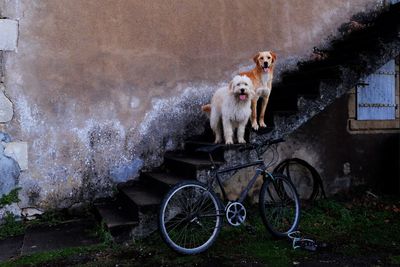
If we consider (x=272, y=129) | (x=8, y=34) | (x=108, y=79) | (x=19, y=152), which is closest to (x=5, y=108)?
(x=19, y=152)

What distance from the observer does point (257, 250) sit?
4406mm

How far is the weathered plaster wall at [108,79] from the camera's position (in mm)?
5633

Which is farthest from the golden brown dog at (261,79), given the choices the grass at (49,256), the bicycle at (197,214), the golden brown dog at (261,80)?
the grass at (49,256)

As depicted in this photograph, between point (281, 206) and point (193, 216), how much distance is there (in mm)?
1377

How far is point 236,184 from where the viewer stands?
21.0 feet

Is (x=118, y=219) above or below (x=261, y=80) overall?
below

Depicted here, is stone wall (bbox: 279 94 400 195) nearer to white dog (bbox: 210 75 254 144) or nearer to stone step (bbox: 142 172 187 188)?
white dog (bbox: 210 75 254 144)

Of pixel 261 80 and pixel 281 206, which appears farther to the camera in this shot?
pixel 261 80

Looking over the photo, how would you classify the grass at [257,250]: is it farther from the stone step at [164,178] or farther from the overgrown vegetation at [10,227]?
the overgrown vegetation at [10,227]

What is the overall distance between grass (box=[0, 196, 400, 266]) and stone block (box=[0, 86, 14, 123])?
213 cm

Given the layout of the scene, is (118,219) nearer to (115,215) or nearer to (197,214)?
(115,215)

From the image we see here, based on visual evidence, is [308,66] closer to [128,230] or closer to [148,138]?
[148,138]

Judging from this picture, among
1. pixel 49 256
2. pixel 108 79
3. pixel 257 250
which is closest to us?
pixel 49 256

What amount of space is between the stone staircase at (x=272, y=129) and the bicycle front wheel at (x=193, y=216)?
0.34 meters
